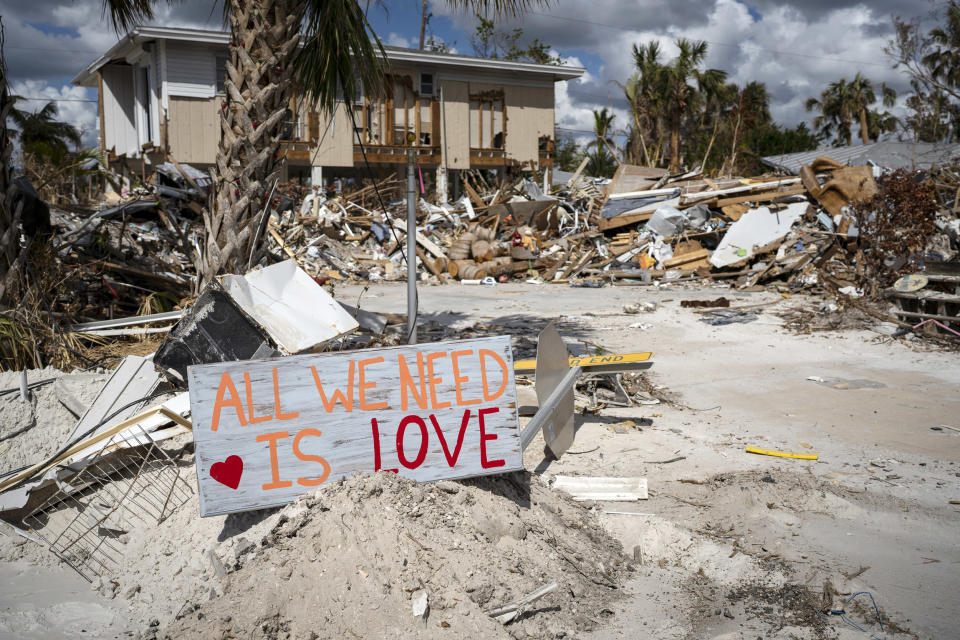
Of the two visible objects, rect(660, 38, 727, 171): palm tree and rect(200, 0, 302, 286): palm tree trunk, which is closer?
rect(200, 0, 302, 286): palm tree trunk

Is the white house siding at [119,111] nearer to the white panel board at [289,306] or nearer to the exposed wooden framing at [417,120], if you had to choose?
the exposed wooden framing at [417,120]

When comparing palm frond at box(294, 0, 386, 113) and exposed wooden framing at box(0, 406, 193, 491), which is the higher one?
palm frond at box(294, 0, 386, 113)

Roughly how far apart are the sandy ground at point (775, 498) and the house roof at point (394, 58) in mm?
16548

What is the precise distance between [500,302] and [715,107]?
1443 inches

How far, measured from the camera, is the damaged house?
73.4 ft

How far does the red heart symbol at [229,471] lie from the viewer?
3.26 meters

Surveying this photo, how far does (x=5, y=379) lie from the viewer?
17.7 feet

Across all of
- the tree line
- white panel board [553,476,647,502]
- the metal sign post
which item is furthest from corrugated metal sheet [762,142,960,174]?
white panel board [553,476,647,502]

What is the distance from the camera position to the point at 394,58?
25250 millimetres

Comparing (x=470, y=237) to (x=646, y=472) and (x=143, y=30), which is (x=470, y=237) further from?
(x=646, y=472)

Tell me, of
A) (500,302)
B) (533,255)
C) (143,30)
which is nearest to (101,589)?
(500,302)

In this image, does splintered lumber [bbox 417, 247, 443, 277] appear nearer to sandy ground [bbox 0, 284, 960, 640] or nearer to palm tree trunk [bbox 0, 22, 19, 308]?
sandy ground [bbox 0, 284, 960, 640]

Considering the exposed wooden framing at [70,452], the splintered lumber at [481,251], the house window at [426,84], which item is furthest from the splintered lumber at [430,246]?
the exposed wooden framing at [70,452]

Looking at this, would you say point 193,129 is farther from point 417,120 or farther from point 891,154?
point 891,154
